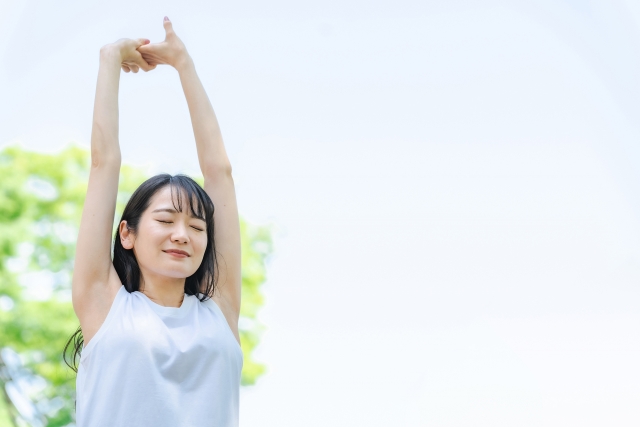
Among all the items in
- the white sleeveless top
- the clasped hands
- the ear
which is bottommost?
the white sleeveless top

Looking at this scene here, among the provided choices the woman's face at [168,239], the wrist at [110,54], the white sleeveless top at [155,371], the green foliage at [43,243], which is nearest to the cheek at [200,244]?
the woman's face at [168,239]

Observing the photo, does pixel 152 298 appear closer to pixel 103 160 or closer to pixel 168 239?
pixel 168 239

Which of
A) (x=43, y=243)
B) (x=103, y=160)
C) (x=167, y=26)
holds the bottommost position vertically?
(x=103, y=160)

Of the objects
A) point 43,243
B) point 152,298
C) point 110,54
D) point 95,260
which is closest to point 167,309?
point 152,298

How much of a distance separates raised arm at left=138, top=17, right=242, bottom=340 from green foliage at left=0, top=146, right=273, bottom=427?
15.0 ft

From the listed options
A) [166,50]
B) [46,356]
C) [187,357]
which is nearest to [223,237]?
[187,357]

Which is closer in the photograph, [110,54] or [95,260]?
[95,260]

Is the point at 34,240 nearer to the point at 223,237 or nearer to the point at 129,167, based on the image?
the point at 129,167

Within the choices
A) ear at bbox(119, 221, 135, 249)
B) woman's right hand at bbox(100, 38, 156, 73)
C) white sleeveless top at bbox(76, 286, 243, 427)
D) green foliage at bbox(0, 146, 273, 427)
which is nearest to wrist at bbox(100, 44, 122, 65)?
woman's right hand at bbox(100, 38, 156, 73)

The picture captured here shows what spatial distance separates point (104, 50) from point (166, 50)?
15cm

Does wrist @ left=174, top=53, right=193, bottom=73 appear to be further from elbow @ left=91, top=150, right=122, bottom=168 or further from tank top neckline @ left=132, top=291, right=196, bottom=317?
tank top neckline @ left=132, top=291, right=196, bottom=317

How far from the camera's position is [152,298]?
135cm

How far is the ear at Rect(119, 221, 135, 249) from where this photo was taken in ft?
4.49

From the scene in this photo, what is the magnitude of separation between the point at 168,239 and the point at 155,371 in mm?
225
